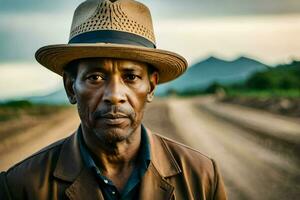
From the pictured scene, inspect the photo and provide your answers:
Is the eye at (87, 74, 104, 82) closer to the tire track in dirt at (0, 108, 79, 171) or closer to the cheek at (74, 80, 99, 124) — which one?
the cheek at (74, 80, 99, 124)

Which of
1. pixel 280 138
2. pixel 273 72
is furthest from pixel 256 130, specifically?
pixel 273 72

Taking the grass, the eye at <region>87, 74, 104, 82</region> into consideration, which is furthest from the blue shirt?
the grass

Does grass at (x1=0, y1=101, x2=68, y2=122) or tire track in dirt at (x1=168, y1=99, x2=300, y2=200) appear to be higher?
tire track in dirt at (x1=168, y1=99, x2=300, y2=200)

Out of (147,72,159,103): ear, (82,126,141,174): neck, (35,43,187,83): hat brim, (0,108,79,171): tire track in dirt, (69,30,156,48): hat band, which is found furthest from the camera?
(0,108,79,171): tire track in dirt

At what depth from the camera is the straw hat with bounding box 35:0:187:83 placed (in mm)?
2930

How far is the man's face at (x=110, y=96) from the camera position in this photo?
9.62ft

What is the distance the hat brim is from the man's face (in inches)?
2.1

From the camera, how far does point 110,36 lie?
3.00m

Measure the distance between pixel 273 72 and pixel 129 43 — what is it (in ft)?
116

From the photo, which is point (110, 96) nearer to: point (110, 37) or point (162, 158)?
point (110, 37)

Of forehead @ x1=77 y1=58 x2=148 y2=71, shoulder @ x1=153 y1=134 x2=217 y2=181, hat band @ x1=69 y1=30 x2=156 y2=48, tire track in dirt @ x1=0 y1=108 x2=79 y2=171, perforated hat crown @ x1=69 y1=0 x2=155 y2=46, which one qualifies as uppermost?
perforated hat crown @ x1=69 y1=0 x2=155 y2=46

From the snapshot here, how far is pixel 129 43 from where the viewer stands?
301 cm

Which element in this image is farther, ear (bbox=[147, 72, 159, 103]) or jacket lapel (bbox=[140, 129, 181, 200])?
ear (bbox=[147, 72, 159, 103])

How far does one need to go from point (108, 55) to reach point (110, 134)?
0.40 m
